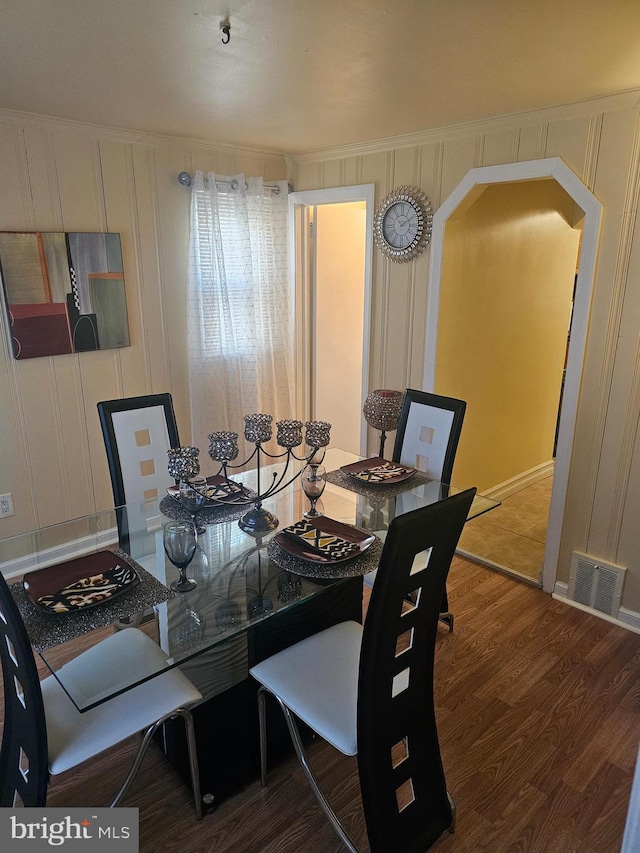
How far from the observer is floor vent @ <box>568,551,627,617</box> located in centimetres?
288

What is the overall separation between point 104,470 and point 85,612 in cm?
201

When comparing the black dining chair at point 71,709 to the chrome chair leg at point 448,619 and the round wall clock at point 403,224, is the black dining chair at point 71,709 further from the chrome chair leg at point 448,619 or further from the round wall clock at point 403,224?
the round wall clock at point 403,224

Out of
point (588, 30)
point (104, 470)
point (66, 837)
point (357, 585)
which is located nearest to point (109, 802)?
point (66, 837)

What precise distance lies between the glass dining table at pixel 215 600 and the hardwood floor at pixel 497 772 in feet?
0.49

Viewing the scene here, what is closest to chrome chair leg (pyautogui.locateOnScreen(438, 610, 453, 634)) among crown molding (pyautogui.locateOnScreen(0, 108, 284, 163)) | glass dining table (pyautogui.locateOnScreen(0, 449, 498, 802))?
glass dining table (pyautogui.locateOnScreen(0, 449, 498, 802))

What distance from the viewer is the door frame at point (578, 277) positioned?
2719 millimetres

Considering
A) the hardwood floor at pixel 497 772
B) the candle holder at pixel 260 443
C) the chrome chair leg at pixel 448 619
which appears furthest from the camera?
the chrome chair leg at pixel 448 619

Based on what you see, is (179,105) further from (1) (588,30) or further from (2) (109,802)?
(2) (109,802)

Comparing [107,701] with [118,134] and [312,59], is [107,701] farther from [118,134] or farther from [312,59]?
[118,134]

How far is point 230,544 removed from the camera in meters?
2.09

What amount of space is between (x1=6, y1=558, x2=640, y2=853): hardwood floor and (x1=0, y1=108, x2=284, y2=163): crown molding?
2.92 meters

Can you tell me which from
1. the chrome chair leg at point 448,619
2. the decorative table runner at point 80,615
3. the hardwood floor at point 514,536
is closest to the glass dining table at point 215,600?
the decorative table runner at point 80,615

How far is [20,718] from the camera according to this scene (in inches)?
61.4

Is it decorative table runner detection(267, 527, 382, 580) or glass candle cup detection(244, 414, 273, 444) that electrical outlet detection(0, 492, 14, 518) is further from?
decorative table runner detection(267, 527, 382, 580)
